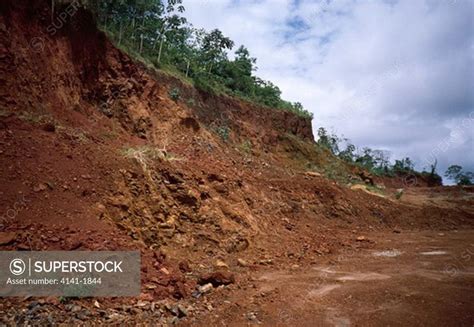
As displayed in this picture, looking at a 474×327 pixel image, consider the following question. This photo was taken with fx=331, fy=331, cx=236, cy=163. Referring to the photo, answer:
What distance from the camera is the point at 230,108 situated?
21.1 m

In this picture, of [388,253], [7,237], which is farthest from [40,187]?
[388,253]

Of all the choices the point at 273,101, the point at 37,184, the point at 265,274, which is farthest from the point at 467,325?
the point at 273,101

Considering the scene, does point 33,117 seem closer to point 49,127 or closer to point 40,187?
point 49,127

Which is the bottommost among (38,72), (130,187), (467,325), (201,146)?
(467,325)

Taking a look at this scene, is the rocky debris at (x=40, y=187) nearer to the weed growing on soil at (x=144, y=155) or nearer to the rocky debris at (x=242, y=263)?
the weed growing on soil at (x=144, y=155)

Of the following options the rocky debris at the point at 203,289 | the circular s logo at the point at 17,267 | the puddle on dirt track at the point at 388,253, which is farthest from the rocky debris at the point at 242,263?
the circular s logo at the point at 17,267

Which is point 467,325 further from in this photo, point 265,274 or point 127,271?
point 127,271

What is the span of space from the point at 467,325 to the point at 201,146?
10.5 metres

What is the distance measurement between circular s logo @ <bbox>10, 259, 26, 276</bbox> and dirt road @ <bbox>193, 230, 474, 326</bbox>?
2.66m

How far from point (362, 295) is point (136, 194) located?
5.13 metres

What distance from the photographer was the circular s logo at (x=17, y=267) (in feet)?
15.6

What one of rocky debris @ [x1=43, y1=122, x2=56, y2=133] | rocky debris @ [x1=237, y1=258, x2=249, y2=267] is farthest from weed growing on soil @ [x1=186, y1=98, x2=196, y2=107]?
rocky debris @ [x1=237, y1=258, x2=249, y2=267]

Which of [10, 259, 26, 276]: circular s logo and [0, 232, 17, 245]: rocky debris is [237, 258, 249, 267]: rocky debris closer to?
[10, 259, 26, 276]: circular s logo

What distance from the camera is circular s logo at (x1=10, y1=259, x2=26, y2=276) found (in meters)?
4.77
